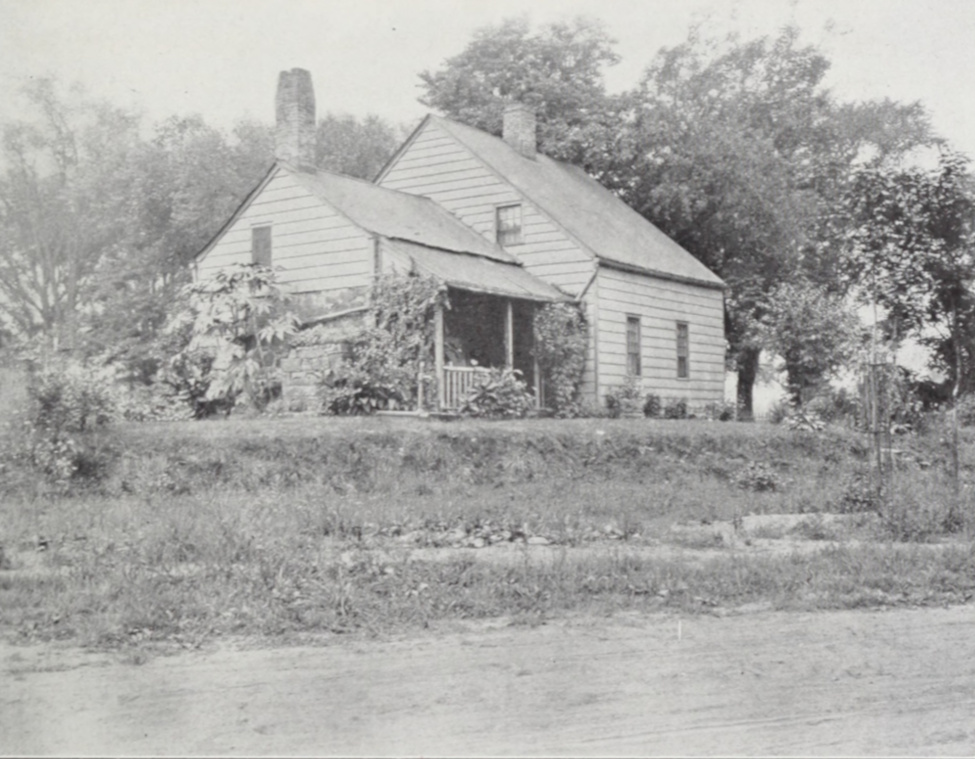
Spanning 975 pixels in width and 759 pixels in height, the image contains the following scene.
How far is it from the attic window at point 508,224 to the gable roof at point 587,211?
1.88 ft

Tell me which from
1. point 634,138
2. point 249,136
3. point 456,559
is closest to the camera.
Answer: point 456,559

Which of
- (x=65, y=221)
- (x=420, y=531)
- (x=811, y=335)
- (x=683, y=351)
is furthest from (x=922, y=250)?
(x=65, y=221)

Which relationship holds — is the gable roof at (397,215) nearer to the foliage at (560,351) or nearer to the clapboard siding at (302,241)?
the clapboard siding at (302,241)

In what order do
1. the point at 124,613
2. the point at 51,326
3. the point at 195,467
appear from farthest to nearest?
the point at 51,326, the point at 195,467, the point at 124,613

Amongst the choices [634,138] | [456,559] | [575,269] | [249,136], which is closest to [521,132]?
[634,138]

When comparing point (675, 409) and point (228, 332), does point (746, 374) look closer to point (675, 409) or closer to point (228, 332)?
point (675, 409)

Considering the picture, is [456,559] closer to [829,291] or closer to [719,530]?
[719,530]

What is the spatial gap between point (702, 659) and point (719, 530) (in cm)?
477

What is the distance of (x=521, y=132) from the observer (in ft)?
89.9

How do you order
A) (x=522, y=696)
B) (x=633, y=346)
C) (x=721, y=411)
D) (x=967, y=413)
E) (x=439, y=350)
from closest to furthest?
(x=522, y=696), (x=439, y=350), (x=967, y=413), (x=633, y=346), (x=721, y=411)

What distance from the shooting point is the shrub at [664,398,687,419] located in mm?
24562

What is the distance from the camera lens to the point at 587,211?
25766mm

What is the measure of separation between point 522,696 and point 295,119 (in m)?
18.4

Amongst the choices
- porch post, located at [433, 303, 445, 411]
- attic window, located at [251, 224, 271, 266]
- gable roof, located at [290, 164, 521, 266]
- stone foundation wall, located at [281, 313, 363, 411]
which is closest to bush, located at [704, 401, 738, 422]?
gable roof, located at [290, 164, 521, 266]
